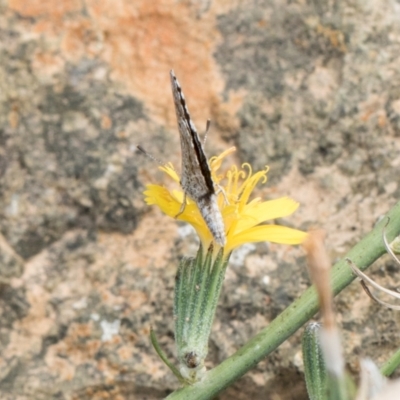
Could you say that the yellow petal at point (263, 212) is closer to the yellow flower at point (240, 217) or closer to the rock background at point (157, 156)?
the yellow flower at point (240, 217)

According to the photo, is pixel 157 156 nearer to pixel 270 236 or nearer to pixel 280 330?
pixel 270 236

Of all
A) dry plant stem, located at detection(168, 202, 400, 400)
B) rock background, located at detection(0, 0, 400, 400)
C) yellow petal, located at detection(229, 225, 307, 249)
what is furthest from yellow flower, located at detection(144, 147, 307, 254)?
rock background, located at detection(0, 0, 400, 400)

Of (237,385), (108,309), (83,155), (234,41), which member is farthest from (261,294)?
(234,41)

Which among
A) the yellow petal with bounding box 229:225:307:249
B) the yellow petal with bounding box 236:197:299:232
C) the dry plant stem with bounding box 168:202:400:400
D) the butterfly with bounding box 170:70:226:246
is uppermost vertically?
the butterfly with bounding box 170:70:226:246

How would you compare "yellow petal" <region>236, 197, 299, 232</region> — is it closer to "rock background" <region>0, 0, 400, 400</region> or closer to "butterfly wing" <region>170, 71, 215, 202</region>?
"butterfly wing" <region>170, 71, 215, 202</region>

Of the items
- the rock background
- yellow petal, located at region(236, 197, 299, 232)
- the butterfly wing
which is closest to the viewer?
the butterfly wing
